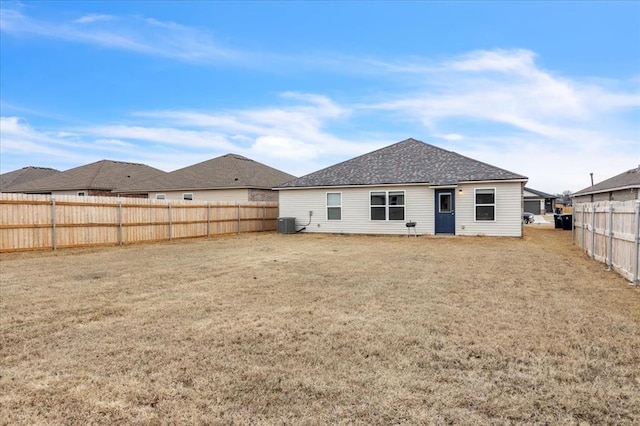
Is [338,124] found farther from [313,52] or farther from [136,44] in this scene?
[136,44]

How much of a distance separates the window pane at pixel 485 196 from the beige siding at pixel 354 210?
215 centimetres

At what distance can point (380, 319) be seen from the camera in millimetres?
5043

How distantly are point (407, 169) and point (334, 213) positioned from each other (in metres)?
4.54

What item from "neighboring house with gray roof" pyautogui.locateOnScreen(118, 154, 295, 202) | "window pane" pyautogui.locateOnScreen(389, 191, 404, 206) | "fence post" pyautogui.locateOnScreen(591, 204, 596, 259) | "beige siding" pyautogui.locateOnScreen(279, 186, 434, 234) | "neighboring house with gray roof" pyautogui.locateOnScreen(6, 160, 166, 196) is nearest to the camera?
"fence post" pyautogui.locateOnScreen(591, 204, 596, 259)

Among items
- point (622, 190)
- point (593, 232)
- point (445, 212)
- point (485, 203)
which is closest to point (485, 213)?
point (485, 203)

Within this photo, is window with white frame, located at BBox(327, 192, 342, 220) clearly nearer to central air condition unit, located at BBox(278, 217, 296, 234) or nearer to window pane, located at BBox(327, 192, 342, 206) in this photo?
window pane, located at BBox(327, 192, 342, 206)

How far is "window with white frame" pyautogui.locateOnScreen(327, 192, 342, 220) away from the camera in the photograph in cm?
2117

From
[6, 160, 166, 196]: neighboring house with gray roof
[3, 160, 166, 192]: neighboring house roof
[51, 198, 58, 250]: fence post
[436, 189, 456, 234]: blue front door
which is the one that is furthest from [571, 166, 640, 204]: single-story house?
[3, 160, 166, 192]: neighboring house roof

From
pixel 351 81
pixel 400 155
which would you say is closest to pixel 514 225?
pixel 400 155

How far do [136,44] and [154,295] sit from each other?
13989mm

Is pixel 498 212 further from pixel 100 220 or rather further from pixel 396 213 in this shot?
pixel 100 220

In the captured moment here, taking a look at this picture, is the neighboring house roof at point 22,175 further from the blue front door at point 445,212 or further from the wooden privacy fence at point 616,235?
the wooden privacy fence at point 616,235

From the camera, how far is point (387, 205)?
20.1 meters

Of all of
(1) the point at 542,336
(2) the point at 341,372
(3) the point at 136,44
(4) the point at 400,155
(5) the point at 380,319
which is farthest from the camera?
(4) the point at 400,155
